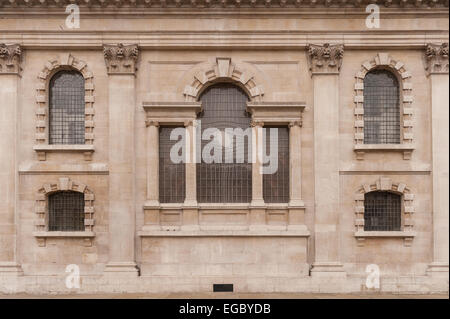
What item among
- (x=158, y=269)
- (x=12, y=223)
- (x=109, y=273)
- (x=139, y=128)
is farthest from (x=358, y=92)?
(x=12, y=223)


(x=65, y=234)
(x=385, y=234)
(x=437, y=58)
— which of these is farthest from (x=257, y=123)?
(x=65, y=234)

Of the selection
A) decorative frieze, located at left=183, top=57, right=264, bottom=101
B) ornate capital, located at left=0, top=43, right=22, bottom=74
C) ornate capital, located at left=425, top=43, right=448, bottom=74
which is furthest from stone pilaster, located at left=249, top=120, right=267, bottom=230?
ornate capital, located at left=0, top=43, right=22, bottom=74

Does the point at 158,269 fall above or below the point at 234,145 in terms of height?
below

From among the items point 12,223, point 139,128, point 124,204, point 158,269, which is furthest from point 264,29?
point 12,223

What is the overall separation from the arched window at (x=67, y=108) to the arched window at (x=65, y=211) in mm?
2329

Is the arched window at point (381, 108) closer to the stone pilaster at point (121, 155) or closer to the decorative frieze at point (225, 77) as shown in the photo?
the decorative frieze at point (225, 77)

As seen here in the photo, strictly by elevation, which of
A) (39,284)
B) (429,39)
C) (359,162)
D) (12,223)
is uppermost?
(429,39)

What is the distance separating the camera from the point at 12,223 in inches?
1026

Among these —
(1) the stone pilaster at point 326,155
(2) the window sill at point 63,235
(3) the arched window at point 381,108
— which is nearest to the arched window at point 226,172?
(1) the stone pilaster at point 326,155

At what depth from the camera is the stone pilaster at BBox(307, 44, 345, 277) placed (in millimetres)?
26031

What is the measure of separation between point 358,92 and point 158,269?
11328 mm

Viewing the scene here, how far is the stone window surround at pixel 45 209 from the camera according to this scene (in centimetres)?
2622

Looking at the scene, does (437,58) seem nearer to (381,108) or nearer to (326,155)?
(381,108)

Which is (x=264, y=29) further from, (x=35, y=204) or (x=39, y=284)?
(x=39, y=284)
